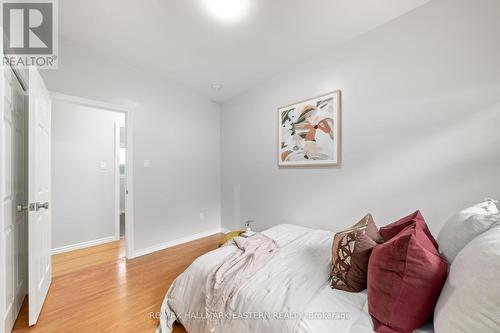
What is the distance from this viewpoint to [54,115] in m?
2.75

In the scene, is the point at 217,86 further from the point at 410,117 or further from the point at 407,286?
the point at 407,286

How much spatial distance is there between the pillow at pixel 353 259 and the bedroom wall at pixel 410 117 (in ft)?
2.81

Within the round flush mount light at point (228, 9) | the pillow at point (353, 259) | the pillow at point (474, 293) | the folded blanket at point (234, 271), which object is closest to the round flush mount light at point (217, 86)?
the round flush mount light at point (228, 9)

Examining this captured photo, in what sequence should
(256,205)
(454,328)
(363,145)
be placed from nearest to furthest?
1. (454,328)
2. (363,145)
3. (256,205)

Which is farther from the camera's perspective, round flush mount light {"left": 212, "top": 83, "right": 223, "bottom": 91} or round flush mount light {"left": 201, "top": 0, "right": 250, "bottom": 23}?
round flush mount light {"left": 212, "top": 83, "right": 223, "bottom": 91}

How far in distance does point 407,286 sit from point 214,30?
7.69ft

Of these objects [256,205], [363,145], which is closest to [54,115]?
[256,205]

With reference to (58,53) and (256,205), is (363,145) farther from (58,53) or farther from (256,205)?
(58,53)

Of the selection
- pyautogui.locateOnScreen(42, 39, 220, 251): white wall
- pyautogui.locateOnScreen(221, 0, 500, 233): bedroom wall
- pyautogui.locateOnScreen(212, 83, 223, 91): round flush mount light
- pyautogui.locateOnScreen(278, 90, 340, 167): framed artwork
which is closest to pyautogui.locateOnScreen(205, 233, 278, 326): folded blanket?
pyautogui.locateOnScreen(221, 0, 500, 233): bedroom wall

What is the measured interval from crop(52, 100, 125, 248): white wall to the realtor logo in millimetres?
748

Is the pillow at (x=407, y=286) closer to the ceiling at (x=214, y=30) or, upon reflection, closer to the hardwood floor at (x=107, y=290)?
the hardwood floor at (x=107, y=290)

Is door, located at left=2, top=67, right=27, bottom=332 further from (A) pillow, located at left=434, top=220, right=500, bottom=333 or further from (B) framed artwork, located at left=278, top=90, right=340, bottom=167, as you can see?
(B) framed artwork, located at left=278, top=90, right=340, bottom=167

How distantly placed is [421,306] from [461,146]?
138 cm

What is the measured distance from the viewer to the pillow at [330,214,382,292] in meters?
1.11
